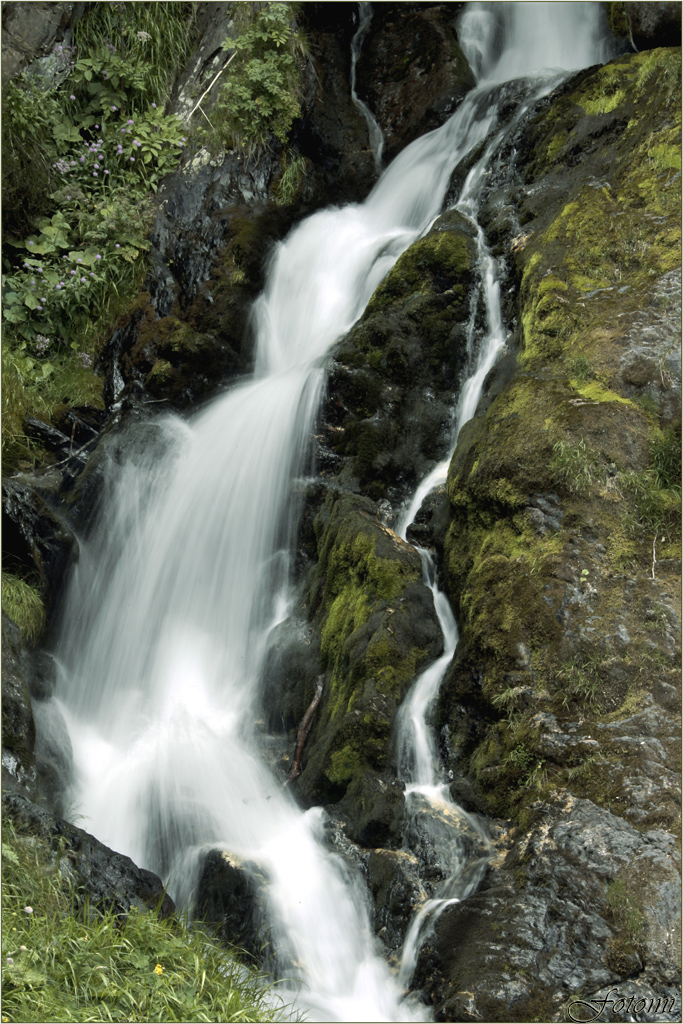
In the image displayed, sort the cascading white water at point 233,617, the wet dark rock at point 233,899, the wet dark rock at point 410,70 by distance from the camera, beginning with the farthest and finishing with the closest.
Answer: the wet dark rock at point 410,70 < the cascading white water at point 233,617 < the wet dark rock at point 233,899

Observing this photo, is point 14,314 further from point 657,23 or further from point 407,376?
point 657,23

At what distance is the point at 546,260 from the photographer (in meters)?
4.97

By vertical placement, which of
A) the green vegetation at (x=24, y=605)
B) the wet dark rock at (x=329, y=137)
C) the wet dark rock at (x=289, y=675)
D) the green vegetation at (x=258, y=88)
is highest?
the green vegetation at (x=258, y=88)

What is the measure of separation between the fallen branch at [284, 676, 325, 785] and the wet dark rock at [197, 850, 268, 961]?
65cm

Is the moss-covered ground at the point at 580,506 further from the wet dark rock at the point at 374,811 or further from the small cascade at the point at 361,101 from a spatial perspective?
the small cascade at the point at 361,101

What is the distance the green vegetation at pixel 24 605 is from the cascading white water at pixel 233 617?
0.87 ft

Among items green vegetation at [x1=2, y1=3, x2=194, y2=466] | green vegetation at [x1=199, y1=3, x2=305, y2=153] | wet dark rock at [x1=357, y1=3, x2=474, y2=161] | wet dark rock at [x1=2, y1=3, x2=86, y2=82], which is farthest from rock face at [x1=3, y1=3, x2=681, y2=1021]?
wet dark rock at [x1=2, y1=3, x2=86, y2=82]

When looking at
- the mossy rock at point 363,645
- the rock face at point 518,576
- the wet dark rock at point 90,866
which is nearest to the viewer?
the rock face at point 518,576

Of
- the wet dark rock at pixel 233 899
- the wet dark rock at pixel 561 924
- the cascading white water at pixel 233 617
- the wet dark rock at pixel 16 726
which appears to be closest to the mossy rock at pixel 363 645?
the cascading white water at pixel 233 617

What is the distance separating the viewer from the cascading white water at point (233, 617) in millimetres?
3986

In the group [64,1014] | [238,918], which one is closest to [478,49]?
[238,918]

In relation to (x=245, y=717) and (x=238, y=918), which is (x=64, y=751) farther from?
(x=238, y=918)

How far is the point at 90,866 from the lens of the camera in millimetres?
3650

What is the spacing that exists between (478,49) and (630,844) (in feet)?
27.3
